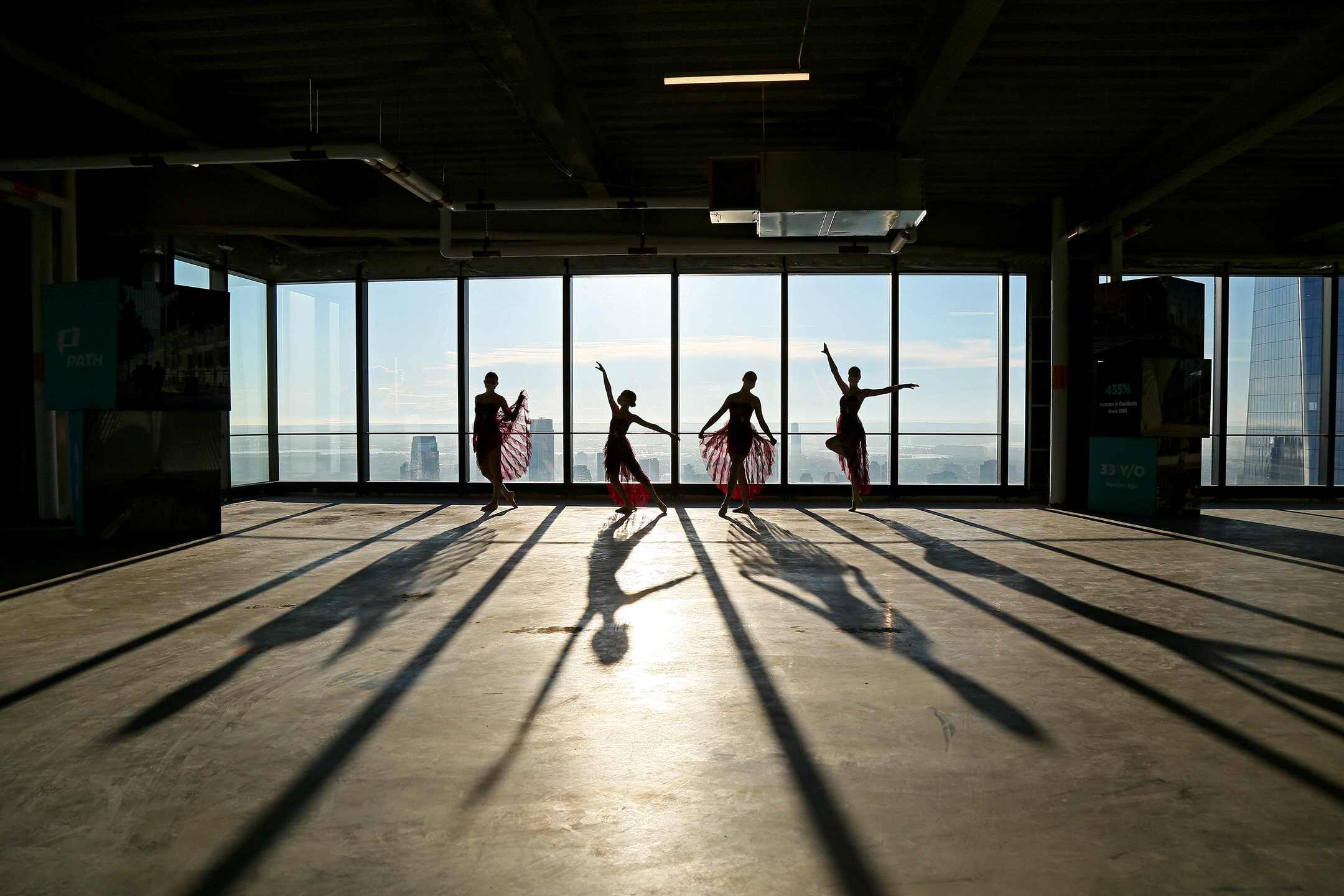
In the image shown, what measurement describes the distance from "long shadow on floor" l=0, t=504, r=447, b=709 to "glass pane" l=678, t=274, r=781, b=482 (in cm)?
590

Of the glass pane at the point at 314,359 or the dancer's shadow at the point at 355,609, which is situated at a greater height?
the glass pane at the point at 314,359

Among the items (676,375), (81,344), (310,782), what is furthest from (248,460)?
(310,782)

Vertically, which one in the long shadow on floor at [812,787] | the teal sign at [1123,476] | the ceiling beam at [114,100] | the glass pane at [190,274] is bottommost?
the long shadow on floor at [812,787]

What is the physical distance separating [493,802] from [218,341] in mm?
7259

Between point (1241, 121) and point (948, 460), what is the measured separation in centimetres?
571

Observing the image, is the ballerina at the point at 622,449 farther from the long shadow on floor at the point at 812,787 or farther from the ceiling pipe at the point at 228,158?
the long shadow on floor at the point at 812,787

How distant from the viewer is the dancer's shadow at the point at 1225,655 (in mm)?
3006

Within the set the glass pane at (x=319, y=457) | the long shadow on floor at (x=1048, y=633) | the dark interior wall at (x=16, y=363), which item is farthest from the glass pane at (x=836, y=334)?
the dark interior wall at (x=16, y=363)

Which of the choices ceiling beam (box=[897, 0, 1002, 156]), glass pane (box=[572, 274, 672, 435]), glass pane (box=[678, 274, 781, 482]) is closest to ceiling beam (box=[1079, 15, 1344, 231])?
ceiling beam (box=[897, 0, 1002, 156])

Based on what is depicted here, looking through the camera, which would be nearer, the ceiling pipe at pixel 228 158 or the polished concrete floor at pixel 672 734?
the polished concrete floor at pixel 672 734

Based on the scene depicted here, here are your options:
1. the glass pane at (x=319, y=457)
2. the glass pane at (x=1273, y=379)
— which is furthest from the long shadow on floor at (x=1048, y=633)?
the glass pane at (x=319, y=457)

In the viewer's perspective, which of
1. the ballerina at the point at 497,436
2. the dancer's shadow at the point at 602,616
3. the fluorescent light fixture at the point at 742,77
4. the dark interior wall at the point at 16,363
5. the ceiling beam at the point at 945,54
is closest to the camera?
the dancer's shadow at the point at 602,616

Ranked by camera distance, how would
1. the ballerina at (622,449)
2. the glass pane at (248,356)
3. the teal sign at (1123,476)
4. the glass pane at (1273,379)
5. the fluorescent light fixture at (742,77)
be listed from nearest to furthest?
the fluorescent light fixture at (742,77) → the teal sign at (1123,476) → the ballerina at (622,449) → the glass pane at (248,356) → the glass pane at (1273,379)

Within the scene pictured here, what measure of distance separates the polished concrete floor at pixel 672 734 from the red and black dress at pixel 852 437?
170 inches
